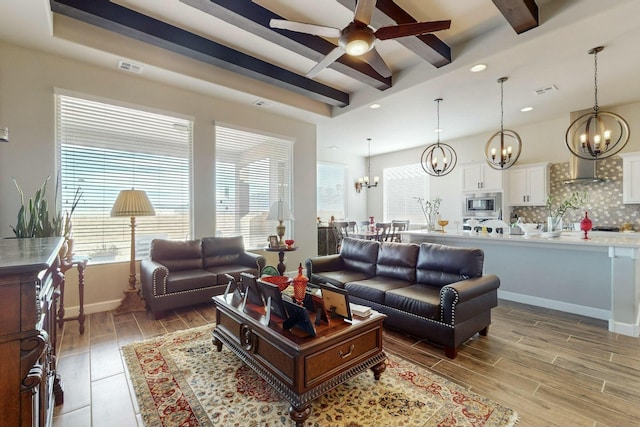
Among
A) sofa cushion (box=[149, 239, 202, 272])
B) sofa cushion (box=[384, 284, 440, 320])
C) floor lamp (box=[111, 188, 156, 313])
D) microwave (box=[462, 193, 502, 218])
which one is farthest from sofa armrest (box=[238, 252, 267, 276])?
microwave (box=[462, 193, 502, 218])

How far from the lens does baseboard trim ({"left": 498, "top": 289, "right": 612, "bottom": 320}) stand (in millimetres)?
3371

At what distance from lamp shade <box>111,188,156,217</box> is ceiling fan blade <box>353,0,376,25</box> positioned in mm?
3130

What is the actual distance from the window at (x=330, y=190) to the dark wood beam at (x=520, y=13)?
5.76 m

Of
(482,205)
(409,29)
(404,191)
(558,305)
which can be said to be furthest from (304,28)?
(404,191)

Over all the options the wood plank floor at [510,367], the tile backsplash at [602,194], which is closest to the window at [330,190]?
the tile backsplash at [602,194]

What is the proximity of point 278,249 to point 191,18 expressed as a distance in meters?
3.10

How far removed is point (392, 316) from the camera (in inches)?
115

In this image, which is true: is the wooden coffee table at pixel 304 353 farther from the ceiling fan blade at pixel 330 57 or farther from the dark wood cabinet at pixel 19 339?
the ceiling fan blade at pixel 330 57

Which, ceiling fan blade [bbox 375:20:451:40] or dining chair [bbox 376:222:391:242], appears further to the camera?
dining chair [bbox 376:222:391:242]

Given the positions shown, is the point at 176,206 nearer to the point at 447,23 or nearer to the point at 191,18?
the point at 191,18

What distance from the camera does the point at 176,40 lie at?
3334mm

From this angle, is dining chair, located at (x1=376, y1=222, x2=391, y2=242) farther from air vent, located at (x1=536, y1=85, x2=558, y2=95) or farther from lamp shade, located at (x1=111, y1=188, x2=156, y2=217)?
lamp shade, located at (x1=111, y1=188, x2=156, y2=217)

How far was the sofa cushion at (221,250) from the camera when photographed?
14.0 ft

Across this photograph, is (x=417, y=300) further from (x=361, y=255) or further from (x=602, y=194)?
(x=602, y=194)
